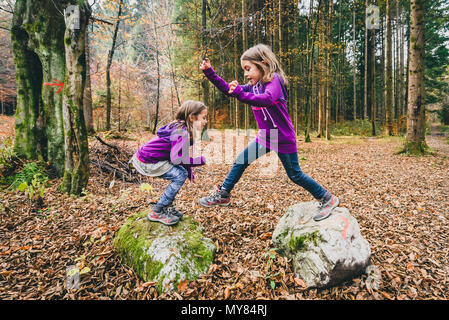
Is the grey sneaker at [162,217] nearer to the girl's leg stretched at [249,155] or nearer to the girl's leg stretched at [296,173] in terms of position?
the girl's leg stretched at [249,155]

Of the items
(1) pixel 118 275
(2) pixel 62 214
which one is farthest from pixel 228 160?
(1) pixel 118 275

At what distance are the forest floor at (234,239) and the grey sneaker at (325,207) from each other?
2.17ft

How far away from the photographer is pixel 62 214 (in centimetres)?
376

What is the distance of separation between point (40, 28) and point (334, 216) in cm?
656

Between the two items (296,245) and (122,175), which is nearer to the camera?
(296,245)

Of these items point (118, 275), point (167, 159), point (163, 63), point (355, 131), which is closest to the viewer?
point (118, 275)

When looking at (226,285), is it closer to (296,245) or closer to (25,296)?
(296,245)

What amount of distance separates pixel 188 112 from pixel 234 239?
182cm

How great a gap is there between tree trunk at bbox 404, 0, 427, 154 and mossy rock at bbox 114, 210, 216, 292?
9.57 m

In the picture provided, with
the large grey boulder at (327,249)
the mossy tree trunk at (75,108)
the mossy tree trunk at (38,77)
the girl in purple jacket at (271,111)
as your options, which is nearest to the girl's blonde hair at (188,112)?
the girl in purple jacket at (271,111)

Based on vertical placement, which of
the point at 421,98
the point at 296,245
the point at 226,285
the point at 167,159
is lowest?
the point at 226,285

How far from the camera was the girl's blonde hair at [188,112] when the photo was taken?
2842mm

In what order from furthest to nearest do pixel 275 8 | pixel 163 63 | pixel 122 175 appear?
pixel 163 63
pixel 275 8
pixel 122 175

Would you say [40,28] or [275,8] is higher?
[275,8]
